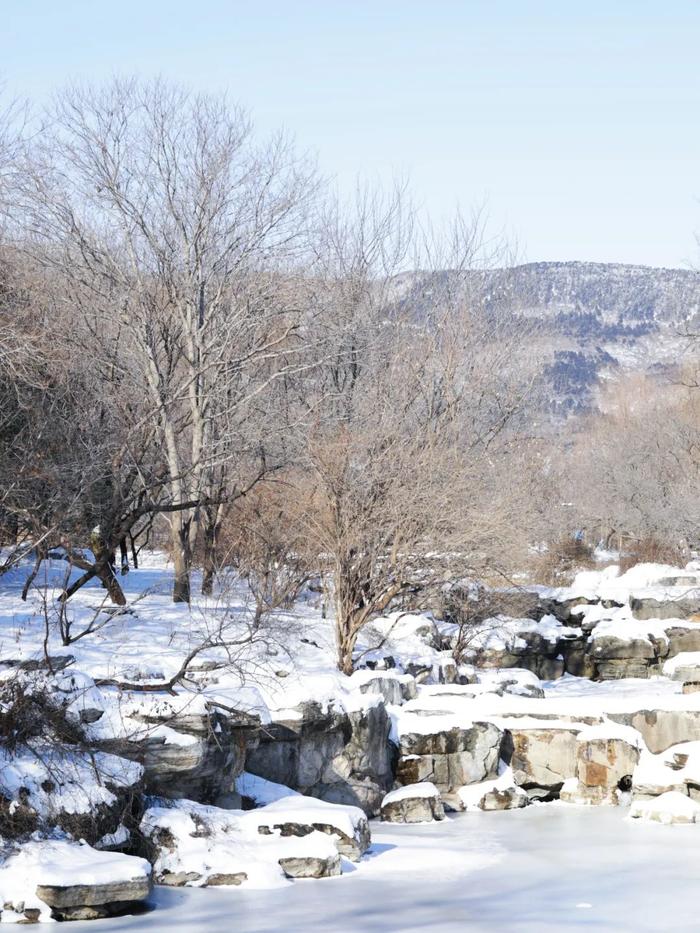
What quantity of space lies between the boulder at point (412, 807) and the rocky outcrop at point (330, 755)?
161mm

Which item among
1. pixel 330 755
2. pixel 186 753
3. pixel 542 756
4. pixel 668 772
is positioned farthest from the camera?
pixel 542 756

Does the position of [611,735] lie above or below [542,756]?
above

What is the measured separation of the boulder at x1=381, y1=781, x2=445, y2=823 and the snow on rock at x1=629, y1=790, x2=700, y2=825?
2277 mm

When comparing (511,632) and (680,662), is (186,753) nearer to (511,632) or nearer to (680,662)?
(511,632)

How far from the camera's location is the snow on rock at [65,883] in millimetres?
9445

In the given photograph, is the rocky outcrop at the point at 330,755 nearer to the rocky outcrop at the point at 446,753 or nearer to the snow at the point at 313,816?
the rocky outcrop at the point at 446,753

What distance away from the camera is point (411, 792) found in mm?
14211

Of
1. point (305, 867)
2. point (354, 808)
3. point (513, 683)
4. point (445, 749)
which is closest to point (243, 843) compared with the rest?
point (305, 867)

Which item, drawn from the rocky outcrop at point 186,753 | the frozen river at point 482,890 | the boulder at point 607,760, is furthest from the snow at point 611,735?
the rocky outcrop at point 186,753

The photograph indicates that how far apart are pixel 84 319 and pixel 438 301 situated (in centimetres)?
1164

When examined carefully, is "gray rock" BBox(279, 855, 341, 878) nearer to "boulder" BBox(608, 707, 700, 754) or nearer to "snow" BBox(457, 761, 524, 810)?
"snow" BBox(457, 761, 524, 810)

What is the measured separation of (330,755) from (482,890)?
11.7 feet

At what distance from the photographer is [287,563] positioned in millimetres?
19719

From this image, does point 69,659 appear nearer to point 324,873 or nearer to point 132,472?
point 324,873
